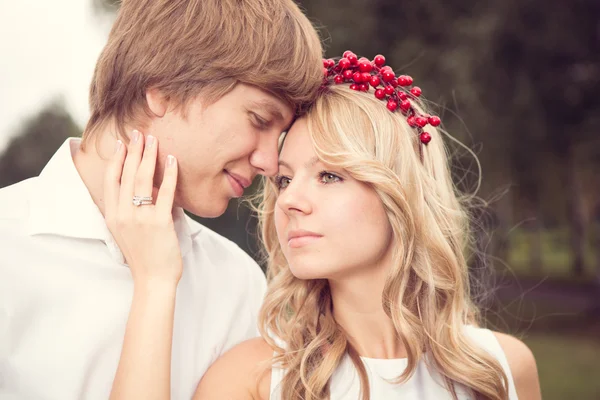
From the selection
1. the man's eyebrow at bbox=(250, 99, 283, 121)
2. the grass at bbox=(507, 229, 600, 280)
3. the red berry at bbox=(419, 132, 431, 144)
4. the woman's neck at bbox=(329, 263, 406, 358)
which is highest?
the man's eyebrow at bbox=(250, 99, 283, 121)

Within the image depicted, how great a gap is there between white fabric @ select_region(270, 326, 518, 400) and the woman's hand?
0.73 m

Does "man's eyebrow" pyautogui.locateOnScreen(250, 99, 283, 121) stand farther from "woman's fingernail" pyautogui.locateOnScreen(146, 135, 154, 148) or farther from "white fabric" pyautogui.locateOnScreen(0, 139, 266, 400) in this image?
"white fabric" pyautogui.locateOnScreen(0, 139, 266, 400)

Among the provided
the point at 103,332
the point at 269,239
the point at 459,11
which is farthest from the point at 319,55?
the point at 459,11

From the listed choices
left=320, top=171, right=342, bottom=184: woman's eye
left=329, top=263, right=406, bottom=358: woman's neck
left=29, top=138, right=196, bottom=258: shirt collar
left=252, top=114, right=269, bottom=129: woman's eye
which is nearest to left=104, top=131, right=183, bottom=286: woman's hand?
left=29, top=138, right=196, bottom=258: shirt collar

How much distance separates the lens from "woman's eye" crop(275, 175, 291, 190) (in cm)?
318

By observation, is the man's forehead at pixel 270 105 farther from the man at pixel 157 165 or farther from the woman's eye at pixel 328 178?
the woman's eye at pixel 328 178

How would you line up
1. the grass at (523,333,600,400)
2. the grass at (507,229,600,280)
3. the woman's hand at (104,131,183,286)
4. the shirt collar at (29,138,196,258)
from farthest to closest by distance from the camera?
1. the grass at (507,229,600,280)
2. the grass at (523,333,600,400)
3. the shirt collar at (29,138,196,258)
4. the woman's hand at (104,131,183,286)

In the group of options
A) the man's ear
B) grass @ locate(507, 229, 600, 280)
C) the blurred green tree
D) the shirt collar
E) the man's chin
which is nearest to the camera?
the shirt collar

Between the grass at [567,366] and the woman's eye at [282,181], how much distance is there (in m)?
6.83

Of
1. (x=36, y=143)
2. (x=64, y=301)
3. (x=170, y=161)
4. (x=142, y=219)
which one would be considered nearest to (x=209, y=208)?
(x=170, y=161)

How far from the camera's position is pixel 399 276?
311cm

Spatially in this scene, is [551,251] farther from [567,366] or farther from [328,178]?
[328,178]

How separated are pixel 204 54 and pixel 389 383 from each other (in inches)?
66.2

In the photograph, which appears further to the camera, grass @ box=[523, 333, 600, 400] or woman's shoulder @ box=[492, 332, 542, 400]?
grass @ box=[523, 333, 600, 400]
